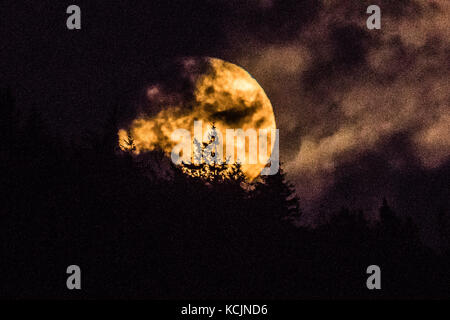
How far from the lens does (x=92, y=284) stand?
15.4 m

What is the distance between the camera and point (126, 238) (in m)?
17.6

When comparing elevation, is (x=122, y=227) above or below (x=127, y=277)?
above

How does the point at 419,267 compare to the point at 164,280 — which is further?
the point at 419,267

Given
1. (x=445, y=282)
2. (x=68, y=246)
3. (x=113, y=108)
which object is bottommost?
(x=445, y=282)

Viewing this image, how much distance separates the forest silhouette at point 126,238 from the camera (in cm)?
1559

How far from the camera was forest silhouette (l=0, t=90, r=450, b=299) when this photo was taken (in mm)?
15594

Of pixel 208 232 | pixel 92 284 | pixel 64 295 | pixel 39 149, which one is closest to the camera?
pixel 64 295

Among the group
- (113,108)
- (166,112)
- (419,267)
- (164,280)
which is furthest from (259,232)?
(419,267)

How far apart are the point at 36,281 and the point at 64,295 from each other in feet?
4.43

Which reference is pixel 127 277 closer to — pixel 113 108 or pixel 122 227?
pixel 122 227

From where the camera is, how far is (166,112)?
3788 cm
